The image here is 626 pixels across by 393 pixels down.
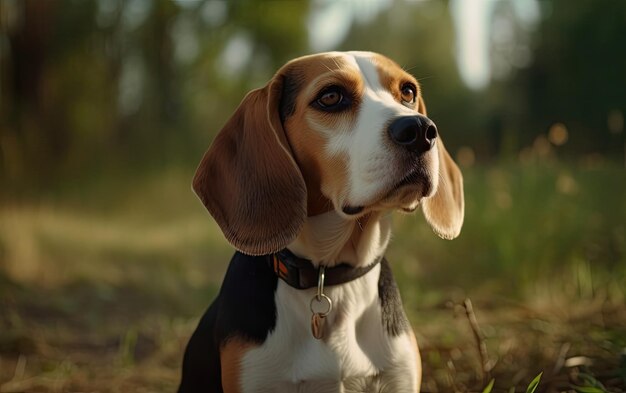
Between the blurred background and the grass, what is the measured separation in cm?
2

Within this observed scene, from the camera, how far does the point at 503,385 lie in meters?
3.74

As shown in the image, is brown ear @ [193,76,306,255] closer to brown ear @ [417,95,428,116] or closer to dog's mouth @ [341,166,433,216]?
dog's mouth @ [341,166,433,216]

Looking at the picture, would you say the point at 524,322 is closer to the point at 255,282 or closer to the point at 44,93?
the point at 255,282

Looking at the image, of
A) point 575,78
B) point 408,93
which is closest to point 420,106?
point 408,93

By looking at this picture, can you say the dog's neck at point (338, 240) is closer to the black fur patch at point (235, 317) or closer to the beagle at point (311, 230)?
the beagle at point (311, 230)

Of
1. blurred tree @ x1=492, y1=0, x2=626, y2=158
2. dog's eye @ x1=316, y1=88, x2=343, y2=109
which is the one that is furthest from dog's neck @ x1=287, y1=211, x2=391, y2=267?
blurred tree @ x1=492, y1=0, x2=626, y2=158

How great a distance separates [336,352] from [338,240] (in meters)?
0.42

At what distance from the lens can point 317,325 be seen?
2.70 meters

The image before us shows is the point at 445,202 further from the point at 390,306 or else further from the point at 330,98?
the point at 330,98

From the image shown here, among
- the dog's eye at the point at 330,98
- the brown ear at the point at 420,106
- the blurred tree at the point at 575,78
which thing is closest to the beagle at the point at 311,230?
the dog's eye at the point at 330,98

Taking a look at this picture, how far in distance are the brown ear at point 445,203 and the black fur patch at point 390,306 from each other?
0.29 meters

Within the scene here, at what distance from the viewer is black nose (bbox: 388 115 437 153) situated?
94.3 inches

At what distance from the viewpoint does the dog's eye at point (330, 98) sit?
2.75 meters

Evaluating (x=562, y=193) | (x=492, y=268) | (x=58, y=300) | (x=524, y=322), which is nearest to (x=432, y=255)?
(x=492, y=268)
